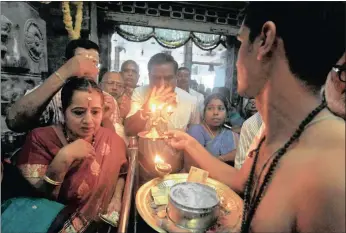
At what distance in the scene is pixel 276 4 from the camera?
1040 millimetres

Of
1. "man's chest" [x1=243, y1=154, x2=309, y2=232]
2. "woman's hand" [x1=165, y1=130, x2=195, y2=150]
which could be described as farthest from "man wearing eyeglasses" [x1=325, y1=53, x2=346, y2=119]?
"woman's hand" [x1=165, y1=130, x2=195, y2=150]

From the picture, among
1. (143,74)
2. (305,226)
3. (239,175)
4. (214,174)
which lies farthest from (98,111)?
(143,74)

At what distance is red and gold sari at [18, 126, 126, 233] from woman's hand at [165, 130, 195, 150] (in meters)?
0.48

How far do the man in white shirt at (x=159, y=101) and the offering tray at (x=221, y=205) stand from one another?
633 millimetres

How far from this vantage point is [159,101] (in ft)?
6.91

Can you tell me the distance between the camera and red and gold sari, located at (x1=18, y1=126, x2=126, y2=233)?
5.37 feet

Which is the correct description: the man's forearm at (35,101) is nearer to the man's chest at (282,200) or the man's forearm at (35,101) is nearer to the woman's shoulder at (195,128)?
the man's chest at (282,200)

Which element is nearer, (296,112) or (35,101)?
(296,112)

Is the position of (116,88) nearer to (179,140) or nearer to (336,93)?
(179,140)

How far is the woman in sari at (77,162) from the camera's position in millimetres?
1583

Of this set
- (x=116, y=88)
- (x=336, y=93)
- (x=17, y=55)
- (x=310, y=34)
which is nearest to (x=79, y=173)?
(x=310, y=34)

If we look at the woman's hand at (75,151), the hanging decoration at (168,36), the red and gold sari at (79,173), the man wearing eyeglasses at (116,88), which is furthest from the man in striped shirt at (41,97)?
the hanging decoration at (168,36)

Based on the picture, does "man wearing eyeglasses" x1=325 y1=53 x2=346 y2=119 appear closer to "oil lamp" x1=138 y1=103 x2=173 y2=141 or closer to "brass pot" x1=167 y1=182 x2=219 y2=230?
"brass pot" x1=167 y1=182 x2=219 y2=230

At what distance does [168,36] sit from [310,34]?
771 centimetres
